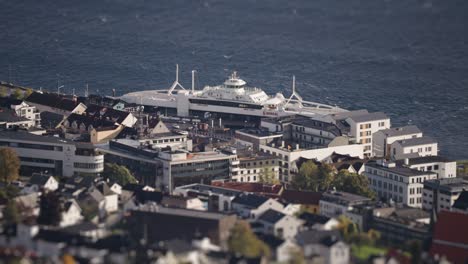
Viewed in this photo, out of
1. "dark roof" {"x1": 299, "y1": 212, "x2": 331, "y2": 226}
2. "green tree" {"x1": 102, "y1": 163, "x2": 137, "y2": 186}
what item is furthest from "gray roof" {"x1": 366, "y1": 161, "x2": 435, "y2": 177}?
"dark roof" {"x1": 299, "y1": 212, "x2": 331, "y2": 226}

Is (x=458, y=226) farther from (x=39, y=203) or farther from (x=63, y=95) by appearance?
(x=63, y=95)

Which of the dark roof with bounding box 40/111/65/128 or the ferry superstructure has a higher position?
the ferry superstructure

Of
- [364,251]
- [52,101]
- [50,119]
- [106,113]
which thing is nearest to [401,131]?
[106,113]

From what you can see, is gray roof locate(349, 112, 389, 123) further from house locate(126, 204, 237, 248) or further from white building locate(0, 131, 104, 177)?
house locate(126, 204, 237, 248)

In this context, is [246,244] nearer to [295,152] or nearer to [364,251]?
[364,251]

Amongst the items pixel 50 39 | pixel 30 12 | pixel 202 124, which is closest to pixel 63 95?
pixel 202 124
